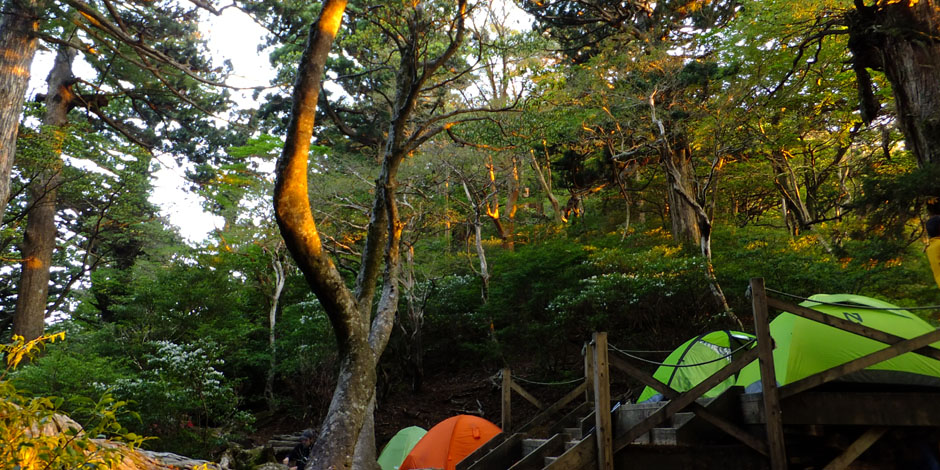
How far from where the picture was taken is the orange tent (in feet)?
32.1

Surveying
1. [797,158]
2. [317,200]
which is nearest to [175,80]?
[317,200]

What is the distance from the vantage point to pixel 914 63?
713 cm

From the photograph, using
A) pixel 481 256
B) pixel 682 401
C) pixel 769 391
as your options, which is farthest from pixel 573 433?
pixel 481 256

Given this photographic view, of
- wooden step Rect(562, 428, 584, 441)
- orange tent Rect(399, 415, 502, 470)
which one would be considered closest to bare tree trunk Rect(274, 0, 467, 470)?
wooden step Rect(562, 428, 584, 441)

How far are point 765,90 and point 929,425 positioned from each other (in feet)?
35.3

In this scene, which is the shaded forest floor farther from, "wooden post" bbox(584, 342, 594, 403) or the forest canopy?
"wooden post" bbox(584, 342, 594, 403)

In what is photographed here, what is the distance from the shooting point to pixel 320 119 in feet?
76.8

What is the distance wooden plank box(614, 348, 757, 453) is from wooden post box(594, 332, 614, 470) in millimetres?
110

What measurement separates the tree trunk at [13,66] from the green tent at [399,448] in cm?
821

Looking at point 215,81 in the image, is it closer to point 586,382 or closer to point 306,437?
point 586,382

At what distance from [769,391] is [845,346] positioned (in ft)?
4.55

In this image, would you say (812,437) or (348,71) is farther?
(348,71)

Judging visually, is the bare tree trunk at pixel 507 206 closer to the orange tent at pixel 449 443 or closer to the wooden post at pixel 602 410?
the orange tent at pixel 449 443

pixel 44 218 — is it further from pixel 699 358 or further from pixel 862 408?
pixel 862 408
